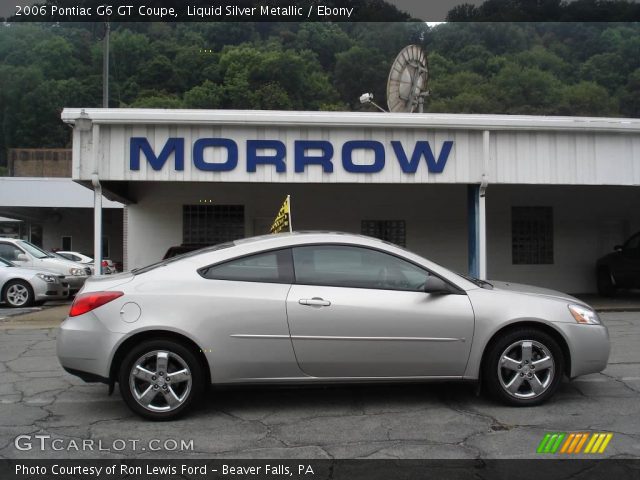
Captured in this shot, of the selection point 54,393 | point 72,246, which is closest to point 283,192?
point 54,393

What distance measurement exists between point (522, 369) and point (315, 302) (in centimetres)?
184

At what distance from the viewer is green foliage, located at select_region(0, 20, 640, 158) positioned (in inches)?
1969

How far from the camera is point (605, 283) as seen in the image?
14.6 m

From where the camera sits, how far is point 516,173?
11484 mm

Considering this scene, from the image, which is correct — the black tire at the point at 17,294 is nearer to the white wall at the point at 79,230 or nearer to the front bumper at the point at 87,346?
the front bumper at the point at 87,346

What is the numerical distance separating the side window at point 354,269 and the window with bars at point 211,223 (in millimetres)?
10061

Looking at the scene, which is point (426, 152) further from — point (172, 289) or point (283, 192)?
point (172, 289)

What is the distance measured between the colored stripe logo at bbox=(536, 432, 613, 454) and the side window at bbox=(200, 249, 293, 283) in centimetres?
227

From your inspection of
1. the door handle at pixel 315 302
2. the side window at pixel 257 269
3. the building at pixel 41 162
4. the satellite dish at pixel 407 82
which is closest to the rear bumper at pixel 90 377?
the side window at pixel 257 269

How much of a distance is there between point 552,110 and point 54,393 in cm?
5272

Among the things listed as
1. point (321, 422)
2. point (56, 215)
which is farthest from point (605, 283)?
point (56, 215)

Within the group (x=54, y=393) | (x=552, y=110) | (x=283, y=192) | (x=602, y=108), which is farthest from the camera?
(x=552, y=110)

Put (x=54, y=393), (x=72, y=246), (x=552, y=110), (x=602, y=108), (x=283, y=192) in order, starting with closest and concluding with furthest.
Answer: (x=54, y=393) < (x=283, y=192) < (x=72, y=246) < (x=602, y=108) < (x=552, y=110)

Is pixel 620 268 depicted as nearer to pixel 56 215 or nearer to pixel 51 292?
pixel 51 292
